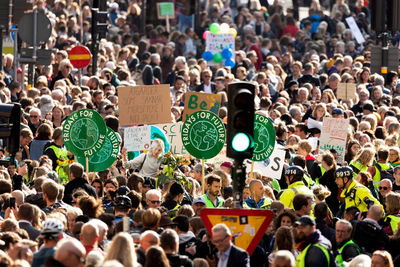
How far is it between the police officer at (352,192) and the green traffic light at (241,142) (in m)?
3.79

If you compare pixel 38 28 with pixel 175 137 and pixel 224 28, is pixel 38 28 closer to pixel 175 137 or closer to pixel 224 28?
pixel 175 137

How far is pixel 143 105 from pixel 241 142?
7.60 meters

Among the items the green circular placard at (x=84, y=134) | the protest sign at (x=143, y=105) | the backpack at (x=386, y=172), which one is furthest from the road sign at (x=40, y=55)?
the backpack at (x=386, y=172)

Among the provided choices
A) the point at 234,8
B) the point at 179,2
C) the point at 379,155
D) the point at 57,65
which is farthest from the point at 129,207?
the point at 234,8

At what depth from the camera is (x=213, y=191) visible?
48.8ft

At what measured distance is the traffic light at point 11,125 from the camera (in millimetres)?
13469

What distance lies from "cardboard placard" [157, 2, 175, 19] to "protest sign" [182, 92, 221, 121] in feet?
52.4

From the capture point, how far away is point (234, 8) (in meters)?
40.3

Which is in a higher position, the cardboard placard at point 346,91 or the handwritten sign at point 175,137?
the cardboard placard at point 346,91

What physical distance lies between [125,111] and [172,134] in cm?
109

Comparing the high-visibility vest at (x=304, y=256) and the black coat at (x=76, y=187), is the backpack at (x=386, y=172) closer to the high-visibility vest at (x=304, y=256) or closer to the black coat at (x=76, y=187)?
the black coat at (x=76, y=187)

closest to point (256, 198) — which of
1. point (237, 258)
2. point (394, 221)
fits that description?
point (394, 221)

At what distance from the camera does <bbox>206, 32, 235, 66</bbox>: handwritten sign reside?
29266 mm

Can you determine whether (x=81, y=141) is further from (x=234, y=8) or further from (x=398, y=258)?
(x=234, y=8)
